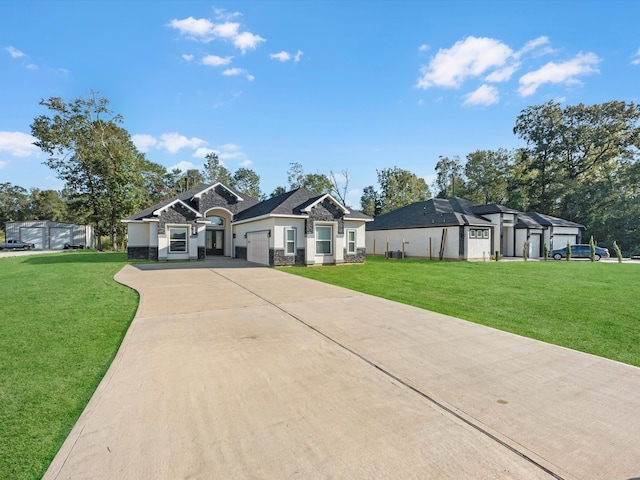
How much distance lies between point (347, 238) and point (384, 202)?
3058cm

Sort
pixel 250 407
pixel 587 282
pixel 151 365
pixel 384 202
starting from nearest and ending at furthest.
Answer: pixel 250 407 → pixel 151 365 → pixel 587 282 → pixel 384 202

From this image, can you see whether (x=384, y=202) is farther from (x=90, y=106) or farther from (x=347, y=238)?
(x=90, y=106)

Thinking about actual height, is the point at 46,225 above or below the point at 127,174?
below

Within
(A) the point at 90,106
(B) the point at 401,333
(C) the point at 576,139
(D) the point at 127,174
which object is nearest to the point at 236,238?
(D) the point at 127,174

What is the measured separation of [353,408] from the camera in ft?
10.7

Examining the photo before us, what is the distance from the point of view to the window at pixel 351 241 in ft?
65.8

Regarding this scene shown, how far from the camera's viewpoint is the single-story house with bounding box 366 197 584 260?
23312 mm

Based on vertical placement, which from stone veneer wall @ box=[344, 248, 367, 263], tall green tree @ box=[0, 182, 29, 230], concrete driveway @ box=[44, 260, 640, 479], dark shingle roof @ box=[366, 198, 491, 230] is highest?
tall green tree @ box=[0, 182, 29, 230]

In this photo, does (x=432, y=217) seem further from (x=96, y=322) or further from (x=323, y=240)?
(x=96, y=322)

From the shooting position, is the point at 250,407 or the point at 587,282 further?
the point at 587,282

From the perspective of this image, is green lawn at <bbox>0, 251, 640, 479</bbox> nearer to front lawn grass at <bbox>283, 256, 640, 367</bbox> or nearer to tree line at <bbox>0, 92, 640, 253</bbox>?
front lawn grass at <bbox>283, 256, 640, 367</bbox>

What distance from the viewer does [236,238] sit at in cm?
2464

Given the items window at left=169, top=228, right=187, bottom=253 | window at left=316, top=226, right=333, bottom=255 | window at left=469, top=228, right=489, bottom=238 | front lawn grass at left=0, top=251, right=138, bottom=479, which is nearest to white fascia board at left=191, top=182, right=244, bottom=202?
window at left=169, top=228, right=187, bottom=253

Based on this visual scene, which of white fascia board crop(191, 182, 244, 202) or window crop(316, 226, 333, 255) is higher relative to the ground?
white fascia board crop(191, 182, 244, 202)
